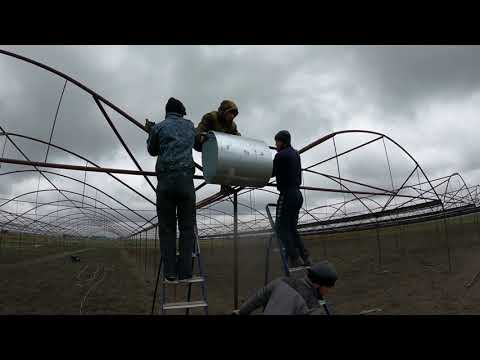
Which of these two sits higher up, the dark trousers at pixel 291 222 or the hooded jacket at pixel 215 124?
the hooded jacket at pixel 215 124

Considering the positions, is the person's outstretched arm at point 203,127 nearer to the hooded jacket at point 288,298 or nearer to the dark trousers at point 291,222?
the dark trousers at point 291,222

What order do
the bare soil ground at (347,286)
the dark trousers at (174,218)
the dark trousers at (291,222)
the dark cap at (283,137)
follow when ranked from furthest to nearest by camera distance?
1. the bare soil ground at (347,286)
2. the dark cap at (283,137)
3. the dark trousers at (291,222)
4. the dark trousers at (174,218)

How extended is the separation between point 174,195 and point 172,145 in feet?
1.69

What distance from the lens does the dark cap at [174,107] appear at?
367 cm

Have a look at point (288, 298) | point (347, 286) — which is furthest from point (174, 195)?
point (347, 286)

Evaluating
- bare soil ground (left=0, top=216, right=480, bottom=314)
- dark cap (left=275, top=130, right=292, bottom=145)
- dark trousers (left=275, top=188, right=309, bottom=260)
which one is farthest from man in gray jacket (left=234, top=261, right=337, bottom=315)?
bare soil ground (left=0, top=216, right=480, bottom=314)

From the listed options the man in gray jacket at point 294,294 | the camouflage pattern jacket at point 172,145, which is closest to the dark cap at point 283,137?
the camouflage pattern jacket at point 172,145

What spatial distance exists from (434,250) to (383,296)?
810 centimetres

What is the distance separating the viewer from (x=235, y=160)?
3.55m

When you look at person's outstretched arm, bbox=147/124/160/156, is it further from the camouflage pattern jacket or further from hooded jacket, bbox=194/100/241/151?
hooded jacket, bbox=194/100/241/151

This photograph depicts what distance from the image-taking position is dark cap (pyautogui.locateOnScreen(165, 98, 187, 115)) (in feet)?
12.0
